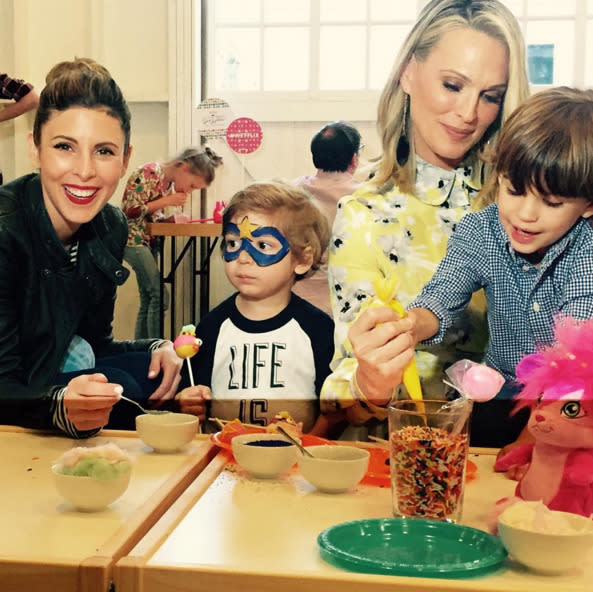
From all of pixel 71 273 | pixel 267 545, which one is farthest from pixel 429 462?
pixel 71 273

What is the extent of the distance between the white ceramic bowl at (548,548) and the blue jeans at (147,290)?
953 mm

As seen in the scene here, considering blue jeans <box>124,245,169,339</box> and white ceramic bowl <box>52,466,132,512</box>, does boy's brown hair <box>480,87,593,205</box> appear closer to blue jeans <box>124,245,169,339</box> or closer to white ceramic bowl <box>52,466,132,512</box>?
blue jeans <box>124,245,169,339</box>

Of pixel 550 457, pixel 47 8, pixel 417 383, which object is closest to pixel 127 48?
pixel 47 8

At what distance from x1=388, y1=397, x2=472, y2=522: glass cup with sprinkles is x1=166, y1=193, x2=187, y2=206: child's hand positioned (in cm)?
73

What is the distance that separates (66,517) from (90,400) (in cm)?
64

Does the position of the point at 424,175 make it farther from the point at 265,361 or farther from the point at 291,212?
the point at 265,361

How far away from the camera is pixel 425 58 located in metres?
1.57

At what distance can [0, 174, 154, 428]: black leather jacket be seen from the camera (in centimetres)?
166

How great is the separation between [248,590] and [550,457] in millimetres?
400

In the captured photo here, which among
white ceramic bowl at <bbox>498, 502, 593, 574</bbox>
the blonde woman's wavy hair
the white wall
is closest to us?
white ceramic bowl at <bbox>498, 502, 593, 574</bbox>

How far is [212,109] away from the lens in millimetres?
1660

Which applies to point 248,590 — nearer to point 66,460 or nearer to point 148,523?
point 148,523

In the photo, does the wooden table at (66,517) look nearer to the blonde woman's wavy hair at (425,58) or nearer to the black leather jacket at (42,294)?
the black leather jacket at (42,294)

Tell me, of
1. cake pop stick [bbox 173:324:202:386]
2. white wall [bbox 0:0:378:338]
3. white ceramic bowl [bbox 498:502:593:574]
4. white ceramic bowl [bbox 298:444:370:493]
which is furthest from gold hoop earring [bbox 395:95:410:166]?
white ceramic bowl [bbox 498:502:593:574]
